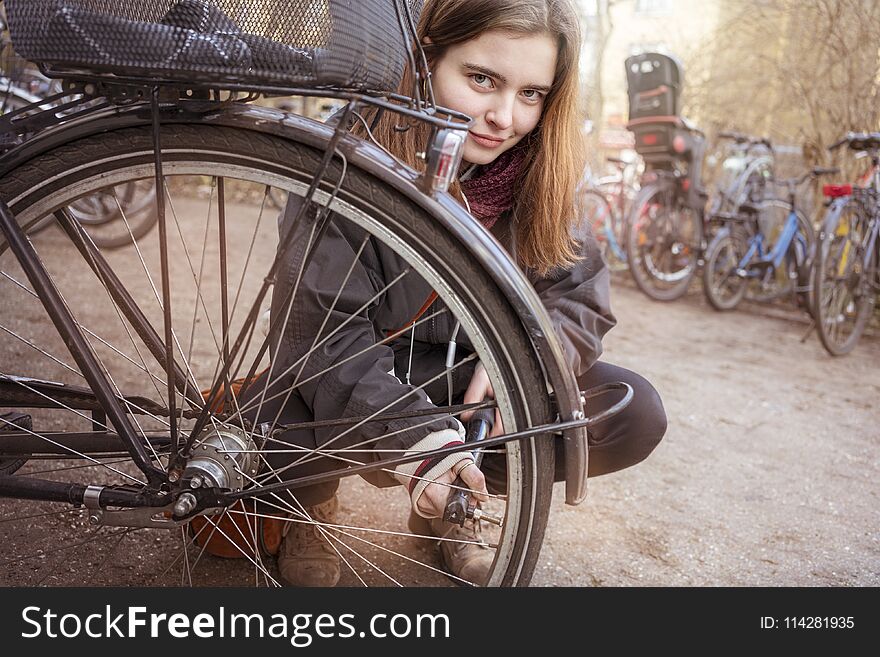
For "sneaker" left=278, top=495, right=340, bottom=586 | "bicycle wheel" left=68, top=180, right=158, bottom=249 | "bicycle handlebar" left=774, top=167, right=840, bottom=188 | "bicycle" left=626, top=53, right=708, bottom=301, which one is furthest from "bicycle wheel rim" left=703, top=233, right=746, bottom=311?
"sneaker" left=278, top=495, right=340, bottom=586

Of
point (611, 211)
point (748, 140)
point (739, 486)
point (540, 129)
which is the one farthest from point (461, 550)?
point (611, 211)

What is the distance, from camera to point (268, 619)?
1379mm

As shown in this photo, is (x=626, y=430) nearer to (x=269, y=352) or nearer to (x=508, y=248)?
(x=508, y=248)

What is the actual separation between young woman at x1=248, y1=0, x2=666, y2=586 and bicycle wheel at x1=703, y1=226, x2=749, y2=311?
13.2 feet

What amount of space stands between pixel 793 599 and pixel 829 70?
492 cm

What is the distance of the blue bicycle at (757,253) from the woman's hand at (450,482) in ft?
14.8

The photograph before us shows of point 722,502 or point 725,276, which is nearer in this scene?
point 722,502

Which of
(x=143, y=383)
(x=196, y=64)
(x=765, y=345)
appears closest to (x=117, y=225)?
(x=143, y=383)

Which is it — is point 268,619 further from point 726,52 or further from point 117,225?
point 726,52

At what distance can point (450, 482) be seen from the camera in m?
1.45

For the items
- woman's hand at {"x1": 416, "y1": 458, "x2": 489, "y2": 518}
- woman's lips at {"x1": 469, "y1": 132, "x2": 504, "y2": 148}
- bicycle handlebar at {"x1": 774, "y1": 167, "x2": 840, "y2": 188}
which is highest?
bicycle handlebar at {"x1": 774, "y1": 167, "x2": 840, "y2": 188}

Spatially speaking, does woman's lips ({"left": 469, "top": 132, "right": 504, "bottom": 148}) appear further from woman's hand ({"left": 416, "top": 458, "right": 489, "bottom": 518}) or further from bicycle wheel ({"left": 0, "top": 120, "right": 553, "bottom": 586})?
woman's hand ({"left": 416, "top": 458, "right": 489, "bottom": 518})

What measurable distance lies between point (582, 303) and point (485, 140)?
1.38 feet

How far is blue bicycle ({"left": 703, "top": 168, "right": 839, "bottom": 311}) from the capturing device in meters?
5.62
